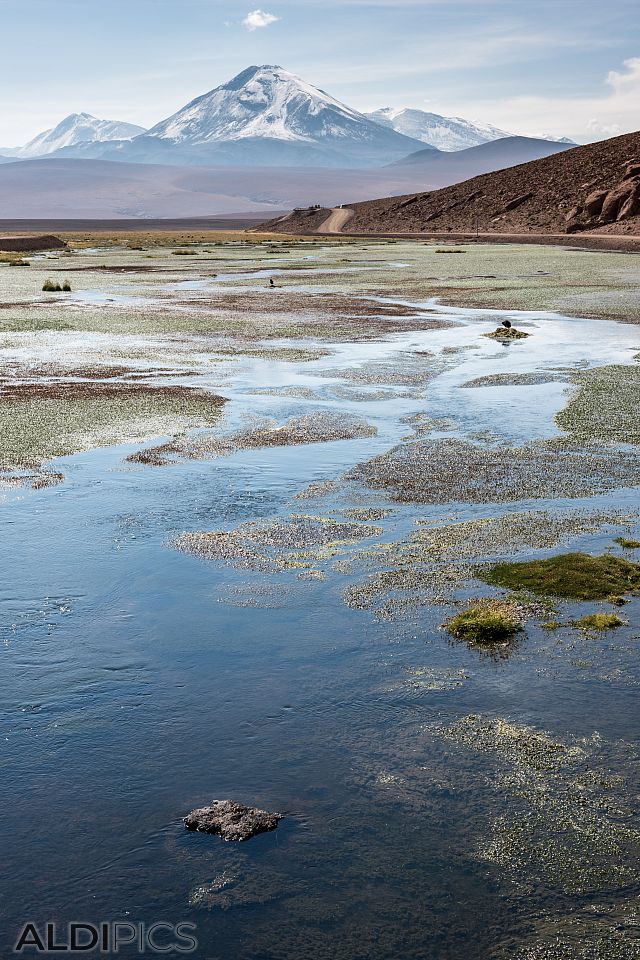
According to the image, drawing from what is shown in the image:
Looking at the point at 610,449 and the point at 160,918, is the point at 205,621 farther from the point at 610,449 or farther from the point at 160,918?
the point at 610,449

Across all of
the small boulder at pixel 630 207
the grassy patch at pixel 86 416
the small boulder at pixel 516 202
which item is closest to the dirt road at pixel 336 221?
the small boulder at pixel 516 202

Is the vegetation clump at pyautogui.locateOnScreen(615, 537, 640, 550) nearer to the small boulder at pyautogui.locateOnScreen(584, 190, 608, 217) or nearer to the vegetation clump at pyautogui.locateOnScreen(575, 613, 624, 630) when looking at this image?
the vegetation clump at pyautogui.locateOnScreen(575, 613, 624, 630)

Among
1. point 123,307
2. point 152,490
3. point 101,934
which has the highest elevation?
point 123,307

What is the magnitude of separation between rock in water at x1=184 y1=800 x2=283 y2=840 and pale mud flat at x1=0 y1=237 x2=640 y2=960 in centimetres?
9

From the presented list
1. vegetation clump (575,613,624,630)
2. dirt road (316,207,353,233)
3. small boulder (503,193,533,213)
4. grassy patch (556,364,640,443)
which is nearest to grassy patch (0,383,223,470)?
grassy patch (556,364,640,443)

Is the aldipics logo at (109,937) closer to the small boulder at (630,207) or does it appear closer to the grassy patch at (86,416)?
the grassy patch at (86,416)

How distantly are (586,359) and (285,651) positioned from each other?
611 inches

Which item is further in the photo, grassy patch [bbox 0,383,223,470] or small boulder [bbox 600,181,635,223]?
small boulder [bbox 600,181,635,223]

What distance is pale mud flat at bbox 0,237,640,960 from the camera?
5059mm

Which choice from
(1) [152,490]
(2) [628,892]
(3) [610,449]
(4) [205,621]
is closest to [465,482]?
(3) [610,449]

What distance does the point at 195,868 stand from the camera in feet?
17.2

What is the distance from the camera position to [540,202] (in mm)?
100000

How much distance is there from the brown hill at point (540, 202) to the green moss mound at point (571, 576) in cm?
7980

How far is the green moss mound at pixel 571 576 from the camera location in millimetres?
8641
